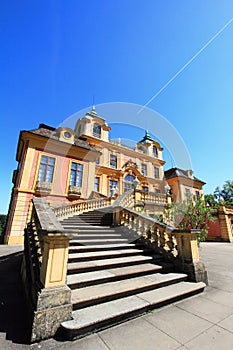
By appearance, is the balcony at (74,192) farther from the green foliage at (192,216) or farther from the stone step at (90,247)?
the stone step at (90,247)

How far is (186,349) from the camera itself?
6.00 ft

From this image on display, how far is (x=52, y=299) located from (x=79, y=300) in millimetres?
456

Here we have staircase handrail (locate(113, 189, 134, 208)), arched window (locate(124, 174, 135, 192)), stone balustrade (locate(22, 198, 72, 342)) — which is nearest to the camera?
stone balustrade (locate(22, 198, 72, 342))

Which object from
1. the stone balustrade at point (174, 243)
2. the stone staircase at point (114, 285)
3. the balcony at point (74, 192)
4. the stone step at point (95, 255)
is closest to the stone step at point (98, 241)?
the stone staircase at point (114, 285)

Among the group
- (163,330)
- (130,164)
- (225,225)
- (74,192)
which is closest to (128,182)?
(130,164)

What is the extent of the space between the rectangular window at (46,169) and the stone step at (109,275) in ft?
37.2

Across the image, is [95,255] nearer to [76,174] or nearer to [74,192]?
[74,192]

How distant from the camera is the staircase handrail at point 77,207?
865 cm

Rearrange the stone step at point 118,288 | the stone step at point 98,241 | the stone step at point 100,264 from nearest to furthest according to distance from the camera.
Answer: the stone step at point 118,288 → the stone step at point 100,264 → the stone step at point 98,241

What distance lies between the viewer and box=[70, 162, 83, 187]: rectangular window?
1448 cm

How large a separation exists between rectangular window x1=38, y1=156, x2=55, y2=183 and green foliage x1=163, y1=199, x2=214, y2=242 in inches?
400

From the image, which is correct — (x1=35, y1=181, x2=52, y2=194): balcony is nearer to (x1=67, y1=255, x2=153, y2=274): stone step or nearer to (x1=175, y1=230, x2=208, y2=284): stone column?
(x1=67, y1=255, x2=153, y2=274): stone step

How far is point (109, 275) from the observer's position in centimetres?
327

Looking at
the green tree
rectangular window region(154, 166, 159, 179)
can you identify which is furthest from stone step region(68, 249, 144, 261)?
the green tree
